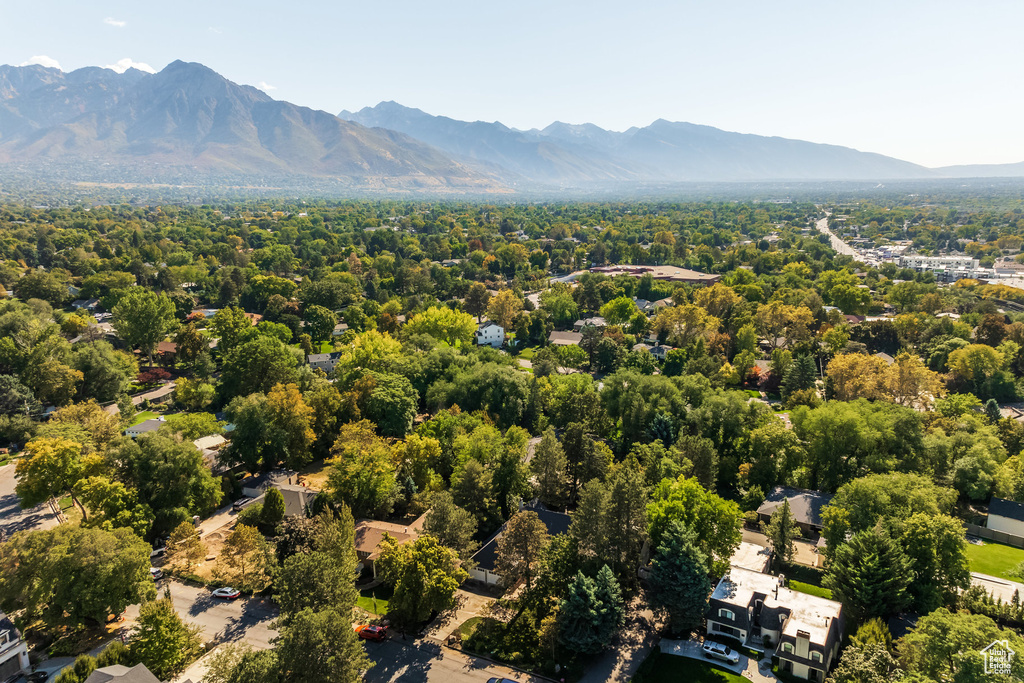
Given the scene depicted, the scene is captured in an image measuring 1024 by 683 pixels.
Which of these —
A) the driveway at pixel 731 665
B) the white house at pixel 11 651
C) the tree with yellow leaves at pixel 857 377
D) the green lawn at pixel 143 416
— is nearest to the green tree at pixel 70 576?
the white house at pixel 11 651

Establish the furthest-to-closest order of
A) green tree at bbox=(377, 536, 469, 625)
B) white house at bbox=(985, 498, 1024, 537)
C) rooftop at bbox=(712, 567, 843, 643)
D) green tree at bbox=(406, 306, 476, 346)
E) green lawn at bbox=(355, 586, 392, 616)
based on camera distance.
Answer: green tree at bbox=(406, 306, 476, 346)
white house at bbox=(985, 498, 1024, 537)
green lawn at bbox=(355, 586, 392, 616)
green tree at bbox=(377, 536, 469, 625)
rooftop at bbox=(712, 567, 843, 643)

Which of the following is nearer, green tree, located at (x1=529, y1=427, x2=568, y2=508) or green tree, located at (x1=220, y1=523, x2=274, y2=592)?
green tree, located at (x1=220, y1=523, x2=274, y2=592)

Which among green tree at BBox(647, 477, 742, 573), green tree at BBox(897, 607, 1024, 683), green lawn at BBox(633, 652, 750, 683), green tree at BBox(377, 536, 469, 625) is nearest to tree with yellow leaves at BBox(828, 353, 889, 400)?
green tree at BBox(647, 477, 742, 573)

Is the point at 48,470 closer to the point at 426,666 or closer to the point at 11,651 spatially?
the point at 11,651

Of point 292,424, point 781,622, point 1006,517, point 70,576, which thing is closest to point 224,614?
point 70,576

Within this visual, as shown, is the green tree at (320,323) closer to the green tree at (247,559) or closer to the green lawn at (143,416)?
the green lawn at (143,416)

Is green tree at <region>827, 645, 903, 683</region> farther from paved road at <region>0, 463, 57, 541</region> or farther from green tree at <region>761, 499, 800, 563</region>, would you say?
paved road at <region>0, 463, 57, 541</region>
